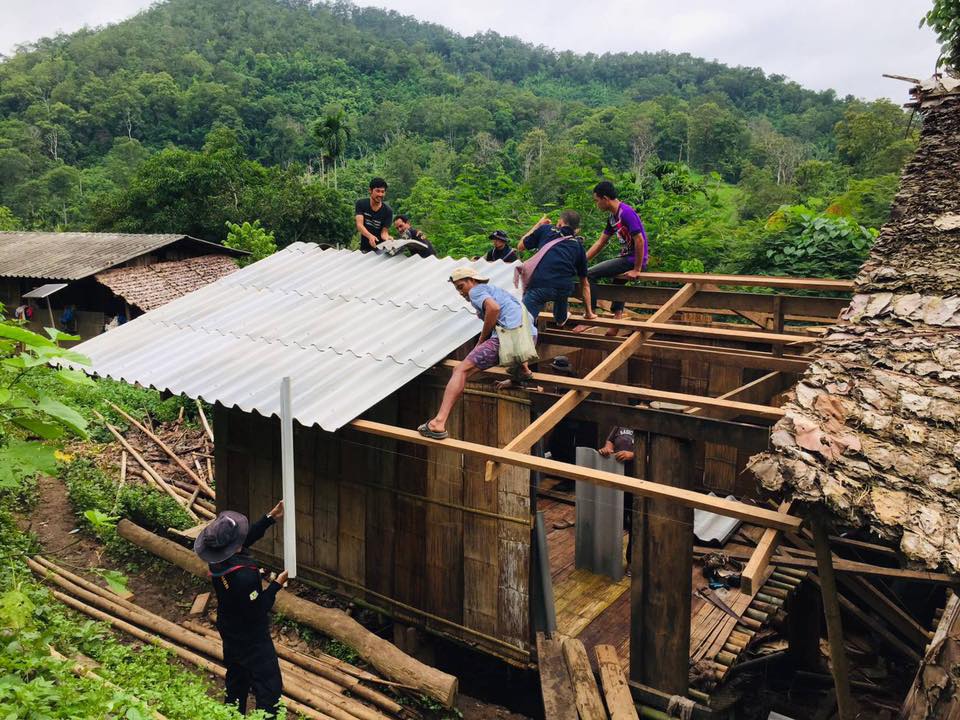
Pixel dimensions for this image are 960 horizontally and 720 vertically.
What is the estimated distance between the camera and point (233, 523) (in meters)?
5.97

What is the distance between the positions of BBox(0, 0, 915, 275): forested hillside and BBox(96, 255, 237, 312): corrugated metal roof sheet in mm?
7529

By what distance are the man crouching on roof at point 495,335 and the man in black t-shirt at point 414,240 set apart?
3552mm

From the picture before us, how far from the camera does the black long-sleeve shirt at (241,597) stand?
5.93 meters

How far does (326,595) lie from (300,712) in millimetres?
2300

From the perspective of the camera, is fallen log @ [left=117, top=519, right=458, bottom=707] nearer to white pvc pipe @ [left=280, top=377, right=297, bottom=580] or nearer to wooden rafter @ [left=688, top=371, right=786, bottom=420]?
white pvc pipe @ [left=280, top=377, right=297, bottom=580]

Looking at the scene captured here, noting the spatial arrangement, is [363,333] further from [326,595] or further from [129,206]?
[129,206]

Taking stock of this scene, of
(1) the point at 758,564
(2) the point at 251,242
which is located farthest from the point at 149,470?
(2) the point at 251,242

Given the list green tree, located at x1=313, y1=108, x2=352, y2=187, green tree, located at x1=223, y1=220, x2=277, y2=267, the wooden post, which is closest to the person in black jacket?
the wooden post

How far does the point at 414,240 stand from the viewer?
10.2m

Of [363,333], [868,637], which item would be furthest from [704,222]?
[363,333]

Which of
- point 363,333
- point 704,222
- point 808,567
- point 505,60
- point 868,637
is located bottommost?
point 868,637

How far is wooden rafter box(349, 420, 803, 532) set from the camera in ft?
14.1

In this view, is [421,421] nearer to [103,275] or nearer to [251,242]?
[103,275]

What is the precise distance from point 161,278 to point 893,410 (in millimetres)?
23759
